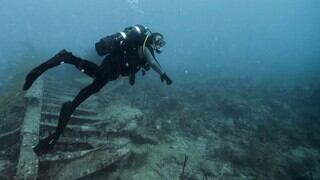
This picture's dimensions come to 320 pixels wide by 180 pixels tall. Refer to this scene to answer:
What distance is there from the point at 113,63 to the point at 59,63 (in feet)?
3.26

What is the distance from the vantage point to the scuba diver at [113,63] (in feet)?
18.0

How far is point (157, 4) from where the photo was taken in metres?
97.1

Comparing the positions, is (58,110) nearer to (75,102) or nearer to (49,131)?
(49,131)

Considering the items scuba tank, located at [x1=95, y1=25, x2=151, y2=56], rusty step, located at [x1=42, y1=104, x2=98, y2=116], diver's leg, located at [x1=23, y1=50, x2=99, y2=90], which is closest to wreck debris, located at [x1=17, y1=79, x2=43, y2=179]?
rusty step, located at [x1=42, y1=104, x2=98, y2=116]

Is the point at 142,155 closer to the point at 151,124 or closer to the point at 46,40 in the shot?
the point at 151,124

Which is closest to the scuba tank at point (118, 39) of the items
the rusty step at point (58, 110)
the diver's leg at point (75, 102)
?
the diver's leg at point (75, 102)

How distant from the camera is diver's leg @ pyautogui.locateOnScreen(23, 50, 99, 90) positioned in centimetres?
478

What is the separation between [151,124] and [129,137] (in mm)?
1485

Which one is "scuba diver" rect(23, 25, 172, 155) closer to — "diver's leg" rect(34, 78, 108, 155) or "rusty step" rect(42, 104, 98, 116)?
"diver's leg" rect(34, 78, 108, 155)

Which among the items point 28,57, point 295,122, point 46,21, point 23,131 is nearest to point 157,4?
point 46,21

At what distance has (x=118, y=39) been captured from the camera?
556 centimetres

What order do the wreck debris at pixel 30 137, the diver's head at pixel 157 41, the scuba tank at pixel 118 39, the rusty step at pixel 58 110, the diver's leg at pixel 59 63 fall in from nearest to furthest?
the diver's leg at pixel 59 63, the wreck debris at pixel 30 137, the scuba tank at pixel 118 39, the diver's head at pixel 157 41, the rusty step at pixel 58 110

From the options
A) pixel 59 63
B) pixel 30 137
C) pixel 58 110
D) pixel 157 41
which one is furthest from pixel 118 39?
pixel 58 110

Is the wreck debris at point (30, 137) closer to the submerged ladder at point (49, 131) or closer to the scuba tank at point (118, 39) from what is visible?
the submerged ladder at point (49, 131)
